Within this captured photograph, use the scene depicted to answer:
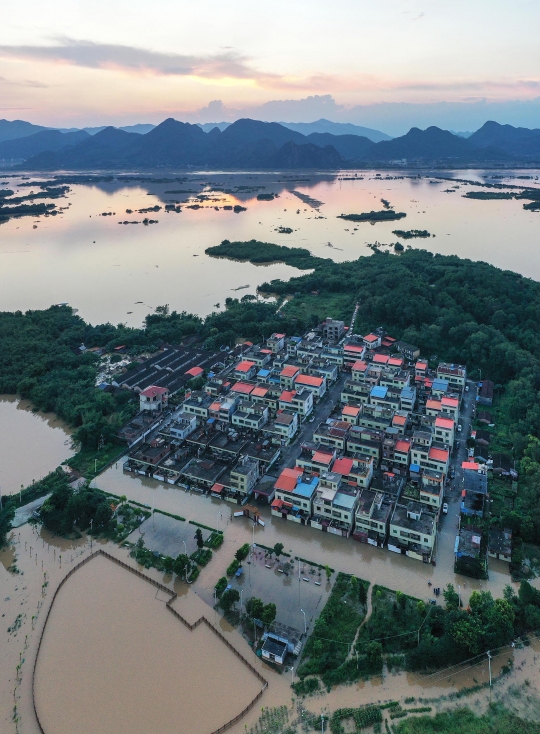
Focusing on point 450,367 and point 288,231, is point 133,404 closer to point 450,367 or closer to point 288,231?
point 450,367

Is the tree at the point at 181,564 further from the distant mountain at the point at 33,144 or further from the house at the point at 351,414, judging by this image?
the distant mountain at the point at 33,144

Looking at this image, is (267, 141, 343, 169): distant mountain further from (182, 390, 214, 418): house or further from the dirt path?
the dirt path

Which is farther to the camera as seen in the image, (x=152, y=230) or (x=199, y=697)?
(x=152, y=230)

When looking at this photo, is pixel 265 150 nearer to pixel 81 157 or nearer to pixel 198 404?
pixel 81 157

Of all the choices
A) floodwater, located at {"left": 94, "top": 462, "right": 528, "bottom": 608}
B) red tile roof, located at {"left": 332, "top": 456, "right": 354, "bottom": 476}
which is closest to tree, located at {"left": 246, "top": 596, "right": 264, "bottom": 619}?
floodwater, located at {"left": 94, "top": 462, "right": 528, "bottom": 608}

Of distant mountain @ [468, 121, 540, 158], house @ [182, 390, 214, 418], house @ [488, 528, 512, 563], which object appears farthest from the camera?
distant mountain @ [468, 121, 540, 158]

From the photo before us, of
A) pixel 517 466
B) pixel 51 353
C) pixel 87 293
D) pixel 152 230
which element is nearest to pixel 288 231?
pixel 152 230

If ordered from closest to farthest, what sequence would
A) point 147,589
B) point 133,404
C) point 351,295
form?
1. point 147,589
2. point 133,404
3. point 351,295

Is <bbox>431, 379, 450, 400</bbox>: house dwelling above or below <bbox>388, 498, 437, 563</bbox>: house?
above
